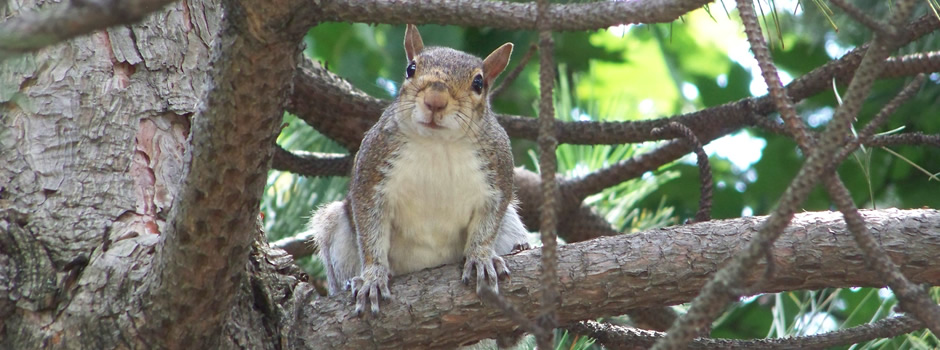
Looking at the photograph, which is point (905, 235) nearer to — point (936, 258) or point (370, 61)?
point (936, 258)

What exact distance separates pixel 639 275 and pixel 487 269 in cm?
33

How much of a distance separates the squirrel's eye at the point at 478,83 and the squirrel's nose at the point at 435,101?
6.7 inches

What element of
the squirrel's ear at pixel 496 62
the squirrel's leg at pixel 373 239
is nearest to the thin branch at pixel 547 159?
the squirrel's leg at pixel 373 239

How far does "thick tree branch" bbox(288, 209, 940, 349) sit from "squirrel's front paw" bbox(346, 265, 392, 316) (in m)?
0.03

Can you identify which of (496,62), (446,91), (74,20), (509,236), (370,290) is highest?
(496,62)

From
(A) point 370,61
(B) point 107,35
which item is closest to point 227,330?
(B) point 107,35

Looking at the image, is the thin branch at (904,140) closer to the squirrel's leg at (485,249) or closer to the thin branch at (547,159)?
the squirrel's leg at (485,249)

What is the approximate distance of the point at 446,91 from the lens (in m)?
2.06

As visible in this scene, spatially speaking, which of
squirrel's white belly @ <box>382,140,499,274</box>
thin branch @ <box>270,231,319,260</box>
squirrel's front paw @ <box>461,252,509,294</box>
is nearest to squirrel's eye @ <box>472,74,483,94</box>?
squirrel's white belly @ <box>382,140,499,274</box>

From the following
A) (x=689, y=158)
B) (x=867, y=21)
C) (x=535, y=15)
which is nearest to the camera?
(x=867, y=21)

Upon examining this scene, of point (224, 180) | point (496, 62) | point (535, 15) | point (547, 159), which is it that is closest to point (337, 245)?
point (496, 62)

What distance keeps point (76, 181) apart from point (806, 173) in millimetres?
1299

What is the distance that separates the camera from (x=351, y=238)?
2.39 metres

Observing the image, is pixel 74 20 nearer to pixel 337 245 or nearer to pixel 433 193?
pixel 433 193
